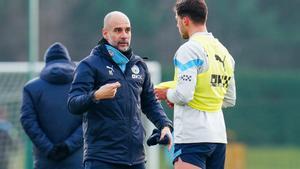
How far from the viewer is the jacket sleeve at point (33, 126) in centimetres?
1059

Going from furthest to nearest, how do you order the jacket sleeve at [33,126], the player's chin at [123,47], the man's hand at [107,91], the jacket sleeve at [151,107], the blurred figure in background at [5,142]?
the blurred figure in background at [5,142]
the jacket sleeve at [33,126]
the jacket sleeve at [151,107]
the player's chin at [123,47]
the man's hand at [107,91]

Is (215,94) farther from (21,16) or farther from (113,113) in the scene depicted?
(21,16)

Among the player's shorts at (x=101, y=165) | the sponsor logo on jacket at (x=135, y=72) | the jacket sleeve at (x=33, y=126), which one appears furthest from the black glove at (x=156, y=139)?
the jacket sleeve at (x=33, y=126)

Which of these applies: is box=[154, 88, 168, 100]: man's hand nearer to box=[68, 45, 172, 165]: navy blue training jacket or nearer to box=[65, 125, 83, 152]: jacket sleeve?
box=[68, 45, 172, 165]: navy blue training jacket

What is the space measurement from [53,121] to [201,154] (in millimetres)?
2235

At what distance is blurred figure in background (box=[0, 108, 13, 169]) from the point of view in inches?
627

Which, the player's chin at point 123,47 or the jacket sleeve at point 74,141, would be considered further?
the jacket sleeve at point 74,141

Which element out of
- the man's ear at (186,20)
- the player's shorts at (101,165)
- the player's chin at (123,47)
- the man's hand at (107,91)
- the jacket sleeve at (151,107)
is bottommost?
the player's shorts at (101,165)

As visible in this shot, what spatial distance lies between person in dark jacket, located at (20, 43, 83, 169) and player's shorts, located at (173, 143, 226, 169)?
1.96 meters

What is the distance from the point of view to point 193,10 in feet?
29.2

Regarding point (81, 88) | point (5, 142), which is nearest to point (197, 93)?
point (81, 88)

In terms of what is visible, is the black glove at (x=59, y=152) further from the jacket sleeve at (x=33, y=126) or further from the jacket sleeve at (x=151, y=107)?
the jacket sleeve at (x=151, y=107)

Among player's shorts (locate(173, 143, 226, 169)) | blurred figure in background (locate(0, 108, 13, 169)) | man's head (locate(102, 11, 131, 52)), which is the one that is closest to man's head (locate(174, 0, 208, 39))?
man's head (locate(102, 11, 131, 52))

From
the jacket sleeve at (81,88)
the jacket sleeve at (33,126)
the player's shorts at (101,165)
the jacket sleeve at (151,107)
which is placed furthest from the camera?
the jacket sleeve at (33,126)
